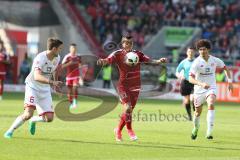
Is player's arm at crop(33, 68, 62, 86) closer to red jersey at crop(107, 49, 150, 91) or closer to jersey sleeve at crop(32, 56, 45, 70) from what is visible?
jersey sleeve at crop(32, 56, 45, 70)

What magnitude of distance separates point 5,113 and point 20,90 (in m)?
17.7

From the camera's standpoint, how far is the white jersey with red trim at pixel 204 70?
1745 cm

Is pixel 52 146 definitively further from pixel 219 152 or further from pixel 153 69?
pixel 153 69

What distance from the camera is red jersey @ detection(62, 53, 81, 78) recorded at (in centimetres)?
2688

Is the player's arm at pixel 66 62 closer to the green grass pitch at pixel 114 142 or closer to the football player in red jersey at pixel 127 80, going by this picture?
the green grass pitch at pixel 114 142

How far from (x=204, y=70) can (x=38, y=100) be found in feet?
13.4

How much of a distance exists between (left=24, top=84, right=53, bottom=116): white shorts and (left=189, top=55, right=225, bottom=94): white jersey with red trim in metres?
3.58

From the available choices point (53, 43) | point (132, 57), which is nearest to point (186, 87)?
point (132, 57)

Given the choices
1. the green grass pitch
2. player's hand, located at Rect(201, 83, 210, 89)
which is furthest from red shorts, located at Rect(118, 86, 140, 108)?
player's hand, located at Rect(201, 83, 210, 89)

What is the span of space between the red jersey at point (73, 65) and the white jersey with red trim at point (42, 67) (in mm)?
10701

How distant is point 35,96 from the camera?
1598 cm

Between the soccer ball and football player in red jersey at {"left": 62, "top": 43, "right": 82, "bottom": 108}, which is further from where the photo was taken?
football player in red jersey at {"left": 62, "top": 43, "right": 82, "bottom": 108}

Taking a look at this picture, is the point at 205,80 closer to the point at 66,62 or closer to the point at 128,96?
the point at 128,96

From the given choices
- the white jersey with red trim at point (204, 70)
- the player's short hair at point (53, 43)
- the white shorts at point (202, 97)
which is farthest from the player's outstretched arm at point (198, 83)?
the player's short hair at point (53, 43)
